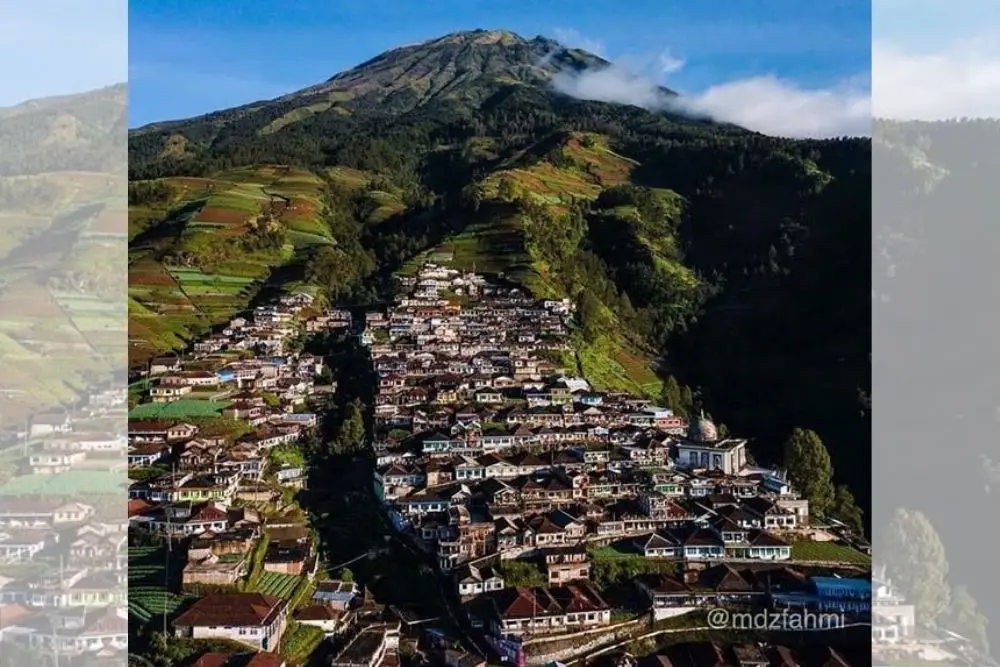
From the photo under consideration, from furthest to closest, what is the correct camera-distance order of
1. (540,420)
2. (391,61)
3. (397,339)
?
(391,61)
(397,339)
(540,420)

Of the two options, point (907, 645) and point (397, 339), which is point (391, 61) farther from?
point (907, 645)

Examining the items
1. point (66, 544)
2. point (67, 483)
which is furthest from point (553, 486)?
point (67, 483)

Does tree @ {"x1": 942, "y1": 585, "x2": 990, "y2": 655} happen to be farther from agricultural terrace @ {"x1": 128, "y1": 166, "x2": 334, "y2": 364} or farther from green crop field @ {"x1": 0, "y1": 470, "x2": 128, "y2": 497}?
agricultural terrace @ {"x1": 128, "y1": 166, "x2": 334, "y2": 364}

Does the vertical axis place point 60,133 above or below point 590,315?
above

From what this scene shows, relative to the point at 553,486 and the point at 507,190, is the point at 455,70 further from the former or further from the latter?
the point at 553,486

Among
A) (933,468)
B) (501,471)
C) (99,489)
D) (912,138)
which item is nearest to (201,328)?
(99,489)

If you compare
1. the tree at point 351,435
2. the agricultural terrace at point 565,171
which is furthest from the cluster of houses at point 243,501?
the agricultural terrace at point 565,171
